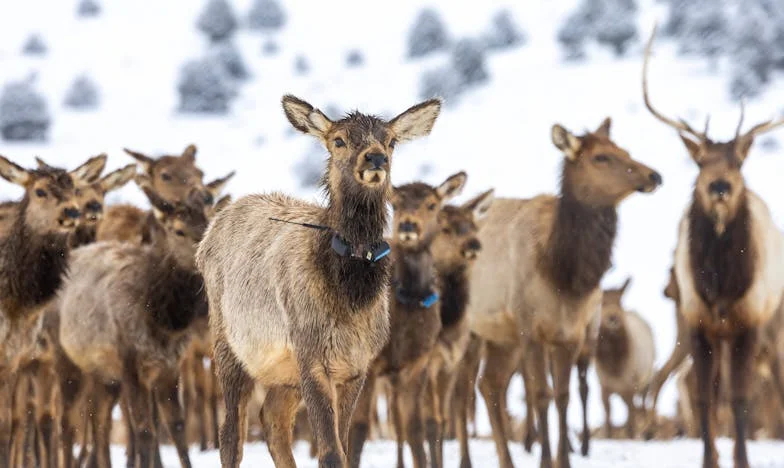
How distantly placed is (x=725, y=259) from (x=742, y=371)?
0.92 meters

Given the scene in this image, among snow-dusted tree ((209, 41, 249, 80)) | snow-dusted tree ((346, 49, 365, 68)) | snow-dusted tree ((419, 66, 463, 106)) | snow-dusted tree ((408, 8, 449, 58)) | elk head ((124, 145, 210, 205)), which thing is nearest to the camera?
elk head ((124, 145, 210, 205))

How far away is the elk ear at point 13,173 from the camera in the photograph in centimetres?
1137

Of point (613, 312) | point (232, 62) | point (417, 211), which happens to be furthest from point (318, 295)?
point (232, 62)

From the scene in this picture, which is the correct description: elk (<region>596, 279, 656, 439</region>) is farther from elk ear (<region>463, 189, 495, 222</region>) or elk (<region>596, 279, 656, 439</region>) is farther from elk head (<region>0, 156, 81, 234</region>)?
elk head (<region>0, 156, 81, 234</region>)

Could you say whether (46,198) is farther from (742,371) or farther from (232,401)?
(742,371)

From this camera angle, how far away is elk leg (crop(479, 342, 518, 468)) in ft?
39.5

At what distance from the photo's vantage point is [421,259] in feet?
36.5

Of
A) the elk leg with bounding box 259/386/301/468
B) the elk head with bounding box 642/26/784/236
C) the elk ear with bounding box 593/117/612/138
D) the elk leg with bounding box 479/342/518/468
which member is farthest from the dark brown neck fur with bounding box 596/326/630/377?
the elk leg with bounding box 259/386/301/468

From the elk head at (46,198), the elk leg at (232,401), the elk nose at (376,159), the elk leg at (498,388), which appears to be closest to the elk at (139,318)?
the elk head at (46,198)

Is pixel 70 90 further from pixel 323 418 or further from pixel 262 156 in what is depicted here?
pixel 323 418

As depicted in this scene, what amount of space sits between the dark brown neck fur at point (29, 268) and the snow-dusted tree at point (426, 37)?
38.4 meters

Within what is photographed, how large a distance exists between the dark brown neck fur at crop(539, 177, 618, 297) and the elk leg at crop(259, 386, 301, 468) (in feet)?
12.8

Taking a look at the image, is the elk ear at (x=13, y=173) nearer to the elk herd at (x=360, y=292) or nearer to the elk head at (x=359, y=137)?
the elk herd at (x=360, y=292)

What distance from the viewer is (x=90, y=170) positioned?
12.3m
